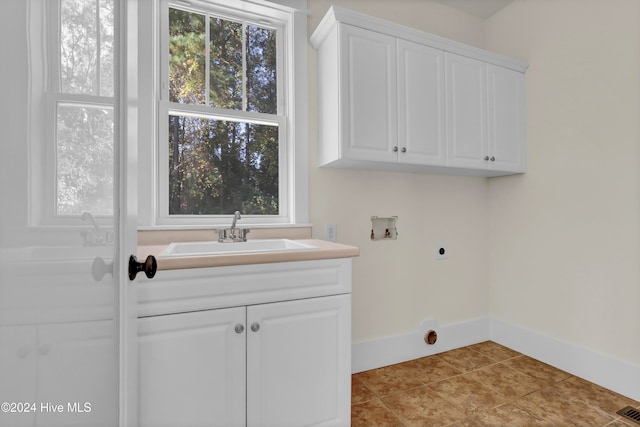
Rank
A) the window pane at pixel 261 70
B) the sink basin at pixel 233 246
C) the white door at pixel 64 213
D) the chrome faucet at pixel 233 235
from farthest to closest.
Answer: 1. the window pane at pixel 261 70
2. the chrome faucet at pixel 233 235
3. the sink basin at pixel 233 246
4. the white door at pixel 64 213

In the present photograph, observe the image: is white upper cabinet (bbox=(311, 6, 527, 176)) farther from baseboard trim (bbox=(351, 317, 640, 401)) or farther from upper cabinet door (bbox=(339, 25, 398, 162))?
baseboard trim (bbox=(351, 317, 640, 401))

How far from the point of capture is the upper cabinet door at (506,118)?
2252 mm

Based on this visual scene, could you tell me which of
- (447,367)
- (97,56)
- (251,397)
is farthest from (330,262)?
(447,367)

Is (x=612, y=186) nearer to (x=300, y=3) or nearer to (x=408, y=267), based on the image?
(x=408, y=267)

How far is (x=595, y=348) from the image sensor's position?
198cm

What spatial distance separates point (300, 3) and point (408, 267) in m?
1.95

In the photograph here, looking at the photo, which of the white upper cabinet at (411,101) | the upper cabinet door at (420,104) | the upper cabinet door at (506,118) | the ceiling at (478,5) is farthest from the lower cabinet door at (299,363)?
the ceiling at (478,5)

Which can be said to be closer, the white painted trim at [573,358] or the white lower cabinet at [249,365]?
the white lower cabinet at [249,365]

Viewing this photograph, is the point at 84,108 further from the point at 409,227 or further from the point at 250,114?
the point at 409,227

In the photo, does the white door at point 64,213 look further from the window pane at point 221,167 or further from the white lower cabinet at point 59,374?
the window pane at point 221,167

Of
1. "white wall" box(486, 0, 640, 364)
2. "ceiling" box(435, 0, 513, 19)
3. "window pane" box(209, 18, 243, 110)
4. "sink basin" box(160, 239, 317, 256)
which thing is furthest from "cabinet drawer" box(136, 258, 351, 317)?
"ceiling" box(435, 0, 513, 19)

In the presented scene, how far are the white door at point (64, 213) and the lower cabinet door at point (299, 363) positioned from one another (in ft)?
2.05

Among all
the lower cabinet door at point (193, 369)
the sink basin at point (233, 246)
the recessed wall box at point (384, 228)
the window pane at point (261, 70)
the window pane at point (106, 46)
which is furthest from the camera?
the recessed wall box at point (384, 228)

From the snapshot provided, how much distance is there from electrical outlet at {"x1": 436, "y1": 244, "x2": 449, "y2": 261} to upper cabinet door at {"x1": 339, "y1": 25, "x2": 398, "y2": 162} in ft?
3.13
